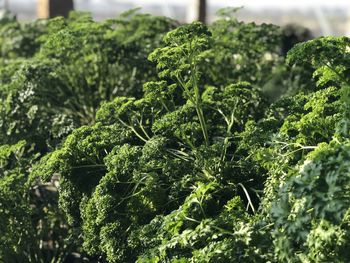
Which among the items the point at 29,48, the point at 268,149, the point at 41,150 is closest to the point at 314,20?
the point at 29,48

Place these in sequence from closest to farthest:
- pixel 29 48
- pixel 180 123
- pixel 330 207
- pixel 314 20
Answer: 1. pixel 330 207
2. pixel 180 123
3. pixel 29 48
4. pixel 314 20

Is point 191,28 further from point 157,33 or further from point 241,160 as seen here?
point 157,33

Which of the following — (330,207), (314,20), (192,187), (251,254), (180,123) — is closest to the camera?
(330,207)

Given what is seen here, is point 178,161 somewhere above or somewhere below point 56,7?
above

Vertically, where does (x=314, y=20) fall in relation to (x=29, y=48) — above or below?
below

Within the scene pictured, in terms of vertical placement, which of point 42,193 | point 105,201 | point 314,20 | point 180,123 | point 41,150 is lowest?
point 314,20

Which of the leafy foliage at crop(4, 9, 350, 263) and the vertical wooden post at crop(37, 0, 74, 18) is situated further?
the vertical wooden post at crop(37, 0, 74, 18)

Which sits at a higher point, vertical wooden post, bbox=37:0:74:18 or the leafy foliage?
the leafy foliage

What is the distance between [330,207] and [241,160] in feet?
3.55

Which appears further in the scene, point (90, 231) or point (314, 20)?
point (314, 20)

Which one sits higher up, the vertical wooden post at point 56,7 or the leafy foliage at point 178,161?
the leafy foliage at point 178,161

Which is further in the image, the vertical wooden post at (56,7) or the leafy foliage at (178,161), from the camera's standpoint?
the vertical wooden post at (56,7)

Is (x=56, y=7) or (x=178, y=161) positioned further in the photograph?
(x=56, y=7)

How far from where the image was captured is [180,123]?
10.5ft
